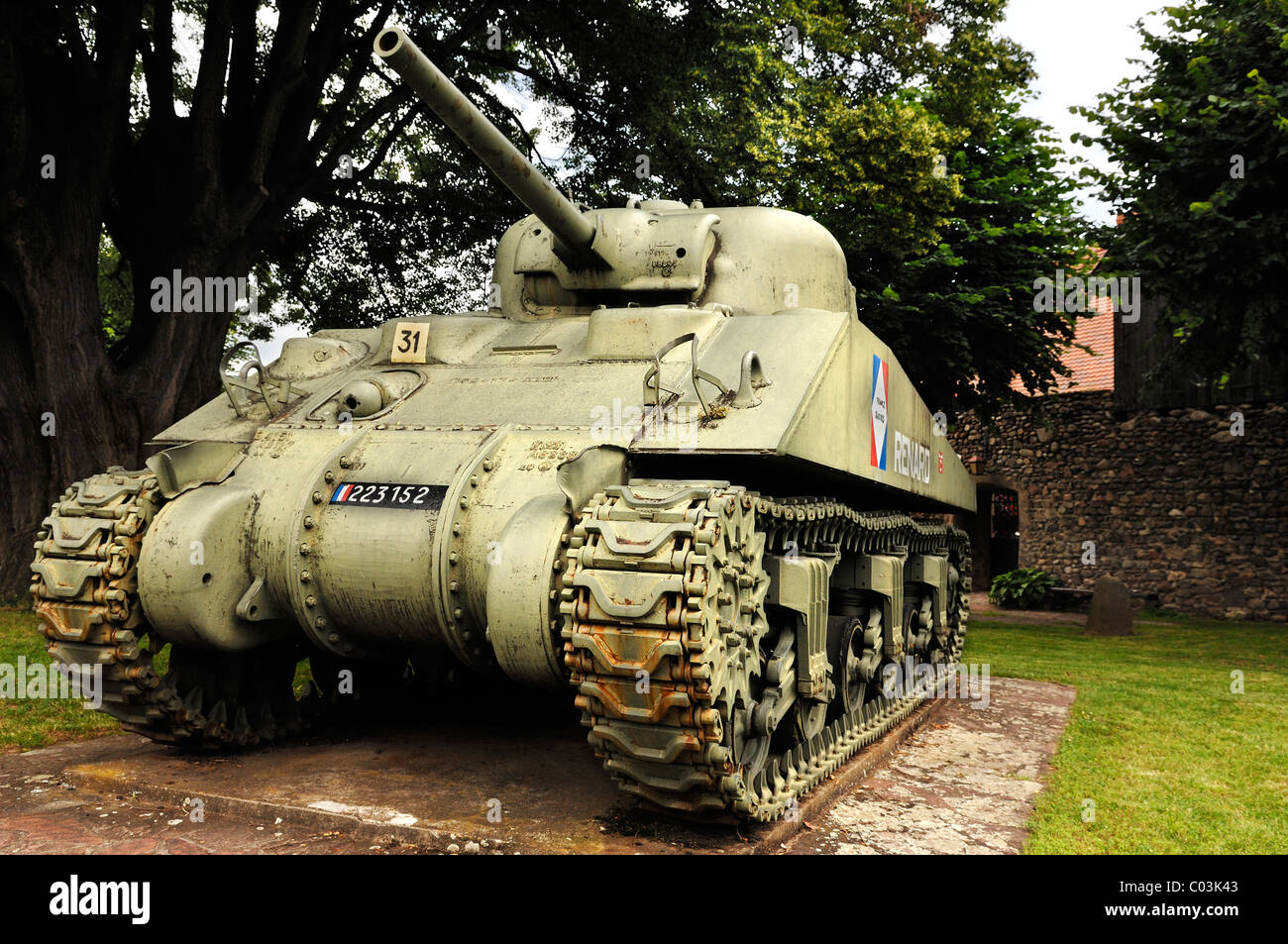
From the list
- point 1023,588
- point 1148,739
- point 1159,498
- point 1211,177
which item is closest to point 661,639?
point 1148,739

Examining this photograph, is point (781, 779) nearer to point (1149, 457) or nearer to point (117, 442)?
point (117, 442)

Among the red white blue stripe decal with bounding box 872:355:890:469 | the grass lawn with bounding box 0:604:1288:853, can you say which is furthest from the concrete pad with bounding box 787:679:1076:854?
the red white blue stripe decal with bounding box 872:355:890:469

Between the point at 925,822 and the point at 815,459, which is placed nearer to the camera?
the point at 815,459

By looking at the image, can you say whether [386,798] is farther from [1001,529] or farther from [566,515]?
[1001,529]

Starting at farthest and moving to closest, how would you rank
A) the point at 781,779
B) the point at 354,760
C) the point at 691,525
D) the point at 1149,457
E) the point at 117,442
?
the point at 1149,457, the point at 117,442, the point at 354,760, the point at 781,779, the point at 691,525

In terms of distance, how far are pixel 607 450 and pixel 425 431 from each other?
4.88 feet

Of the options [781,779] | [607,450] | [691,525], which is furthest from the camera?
[781,779]

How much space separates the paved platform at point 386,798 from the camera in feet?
17.0

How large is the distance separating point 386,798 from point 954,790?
10.8 feet

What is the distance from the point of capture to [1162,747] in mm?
8047

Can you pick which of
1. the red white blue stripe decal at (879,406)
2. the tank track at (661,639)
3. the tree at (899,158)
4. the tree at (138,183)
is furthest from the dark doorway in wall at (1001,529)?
the tank track at (661,639)

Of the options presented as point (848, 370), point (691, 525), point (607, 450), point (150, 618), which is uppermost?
point (848, 370)

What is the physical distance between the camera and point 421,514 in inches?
222

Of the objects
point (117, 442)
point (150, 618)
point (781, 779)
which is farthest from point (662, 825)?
point (117, 442)
